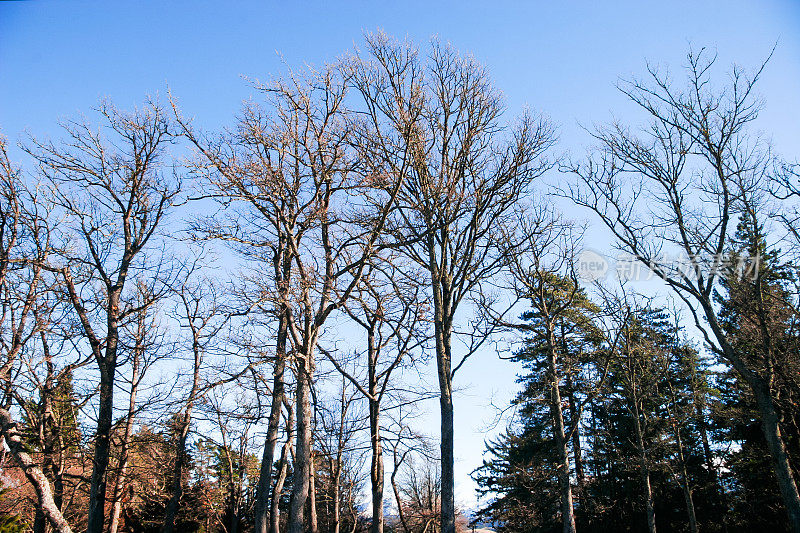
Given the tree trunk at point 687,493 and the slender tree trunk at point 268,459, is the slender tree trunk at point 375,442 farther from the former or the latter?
the tree trunk at point 687,493

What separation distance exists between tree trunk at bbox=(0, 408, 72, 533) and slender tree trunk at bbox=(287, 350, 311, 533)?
14.0 ft

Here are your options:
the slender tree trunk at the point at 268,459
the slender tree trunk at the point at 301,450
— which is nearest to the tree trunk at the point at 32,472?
the slender tree trunk at the point at 268,459

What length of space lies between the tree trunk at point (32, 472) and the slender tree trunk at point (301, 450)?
Answer: 4.27 m

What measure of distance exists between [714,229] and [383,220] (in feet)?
24.2

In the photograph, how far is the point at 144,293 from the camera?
11266 mm

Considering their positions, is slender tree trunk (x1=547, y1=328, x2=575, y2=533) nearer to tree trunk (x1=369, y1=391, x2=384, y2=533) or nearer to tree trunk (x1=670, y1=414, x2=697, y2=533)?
tree trunk (x1=369, y1=391, x2=384, y2=533)

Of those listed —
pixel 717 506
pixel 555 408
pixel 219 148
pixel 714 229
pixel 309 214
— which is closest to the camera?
pixel 219 148

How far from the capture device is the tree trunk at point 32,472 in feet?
29.3

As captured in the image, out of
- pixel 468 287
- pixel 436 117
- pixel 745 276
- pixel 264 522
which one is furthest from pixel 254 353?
pixel 745 276

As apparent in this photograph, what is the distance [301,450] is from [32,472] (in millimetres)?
5165

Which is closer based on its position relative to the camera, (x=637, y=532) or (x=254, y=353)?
(x=254, y=353)

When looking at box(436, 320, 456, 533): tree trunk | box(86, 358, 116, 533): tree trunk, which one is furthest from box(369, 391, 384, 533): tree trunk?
box(86, 358, 116, 533): tree trunk

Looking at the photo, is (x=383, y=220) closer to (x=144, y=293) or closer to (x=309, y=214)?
(x=309, y=214)

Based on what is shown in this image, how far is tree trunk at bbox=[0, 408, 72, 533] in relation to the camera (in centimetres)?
893
